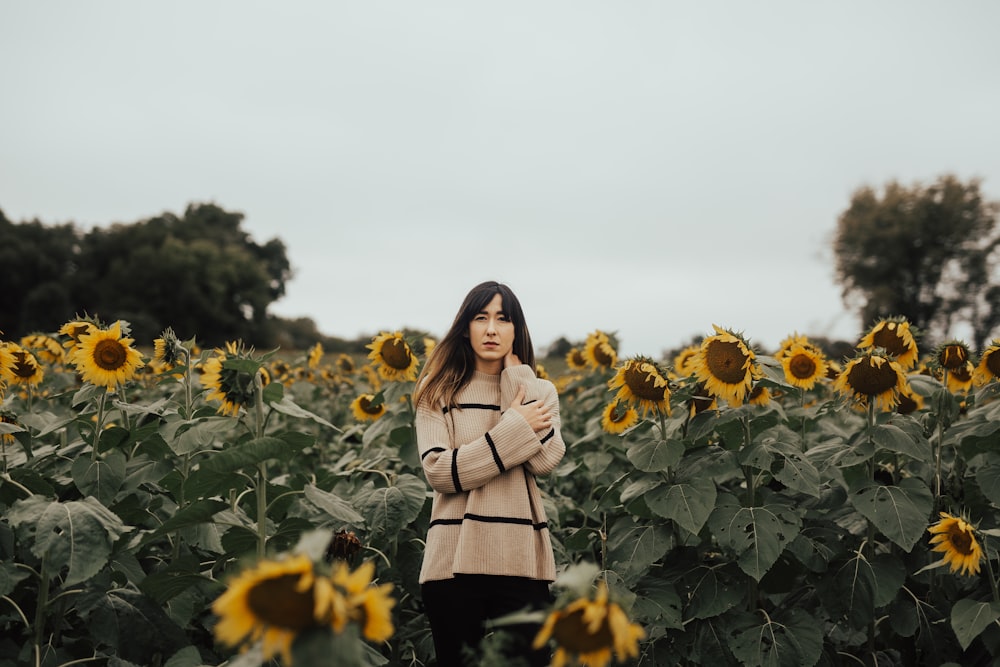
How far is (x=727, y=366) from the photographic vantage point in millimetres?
3568

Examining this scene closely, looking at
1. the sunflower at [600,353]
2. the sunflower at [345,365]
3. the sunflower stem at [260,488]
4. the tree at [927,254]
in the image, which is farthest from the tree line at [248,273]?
the sunflower stem at [260,488]

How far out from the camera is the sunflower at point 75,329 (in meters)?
3.79

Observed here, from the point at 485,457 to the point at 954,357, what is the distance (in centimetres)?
245

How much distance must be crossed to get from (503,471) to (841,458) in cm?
167

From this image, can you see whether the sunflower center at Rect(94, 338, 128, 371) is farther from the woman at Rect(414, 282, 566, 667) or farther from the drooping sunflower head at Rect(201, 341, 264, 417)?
the woman at Rect(414, 282, 566, 667)

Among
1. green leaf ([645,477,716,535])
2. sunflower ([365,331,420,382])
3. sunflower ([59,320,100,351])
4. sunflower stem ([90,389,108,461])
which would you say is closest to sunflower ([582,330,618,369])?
sunflower ([365,331,420,382])

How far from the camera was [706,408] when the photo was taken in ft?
12.6

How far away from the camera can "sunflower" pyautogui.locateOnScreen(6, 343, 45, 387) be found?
4.28 metres

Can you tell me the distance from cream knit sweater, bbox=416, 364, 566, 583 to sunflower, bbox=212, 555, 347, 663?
5.42 feet

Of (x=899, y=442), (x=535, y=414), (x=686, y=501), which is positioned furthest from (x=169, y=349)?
(x=899, y=442)

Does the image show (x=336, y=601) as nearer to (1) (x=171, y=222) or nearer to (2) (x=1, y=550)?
(2) (x=1, y=550)

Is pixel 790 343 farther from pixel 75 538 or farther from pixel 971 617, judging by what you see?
pixel 75 538

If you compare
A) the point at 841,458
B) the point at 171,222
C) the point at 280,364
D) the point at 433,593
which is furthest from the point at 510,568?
the point at 171,222

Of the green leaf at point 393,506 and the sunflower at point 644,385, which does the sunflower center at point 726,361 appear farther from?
the green leaf at point 393,506
